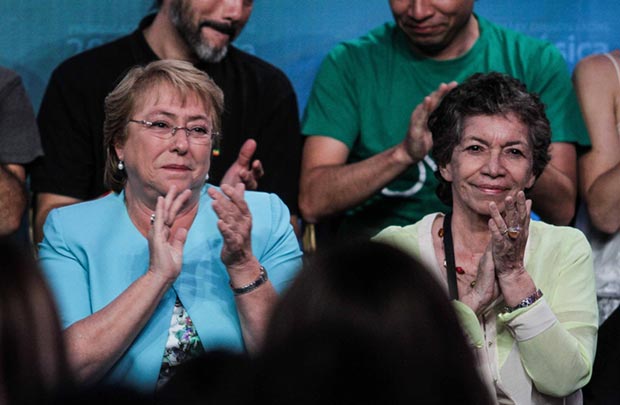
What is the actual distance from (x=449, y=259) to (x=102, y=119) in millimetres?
1349

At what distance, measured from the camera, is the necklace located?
290 centimetres

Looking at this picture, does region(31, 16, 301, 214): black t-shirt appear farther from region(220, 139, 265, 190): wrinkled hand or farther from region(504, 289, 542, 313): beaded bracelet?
region(504, 289, 542, 313): beaded bracelet

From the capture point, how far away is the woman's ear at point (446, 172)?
3.13 metres

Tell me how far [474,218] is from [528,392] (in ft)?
1.69

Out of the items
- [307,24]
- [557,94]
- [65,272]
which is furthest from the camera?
[307,24]

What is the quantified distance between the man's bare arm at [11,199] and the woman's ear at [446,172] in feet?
4.35

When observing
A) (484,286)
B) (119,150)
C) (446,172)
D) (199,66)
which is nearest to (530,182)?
(446,172)

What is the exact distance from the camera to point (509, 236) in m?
2.76

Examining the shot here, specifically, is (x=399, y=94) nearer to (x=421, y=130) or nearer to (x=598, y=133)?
(x=421, y=130)

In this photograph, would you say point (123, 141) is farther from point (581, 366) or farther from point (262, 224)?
point (581, 366)

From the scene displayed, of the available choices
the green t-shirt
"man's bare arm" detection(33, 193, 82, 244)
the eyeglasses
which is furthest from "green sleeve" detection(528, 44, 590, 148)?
"man's bare arm" detection(33, 193, 82, 244)

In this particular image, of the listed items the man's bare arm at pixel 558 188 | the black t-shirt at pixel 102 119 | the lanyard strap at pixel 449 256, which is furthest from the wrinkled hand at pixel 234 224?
the man's bare arm at pixel 558 188

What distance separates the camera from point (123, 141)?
119 inches

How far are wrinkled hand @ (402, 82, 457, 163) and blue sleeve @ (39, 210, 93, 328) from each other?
3.57ft
